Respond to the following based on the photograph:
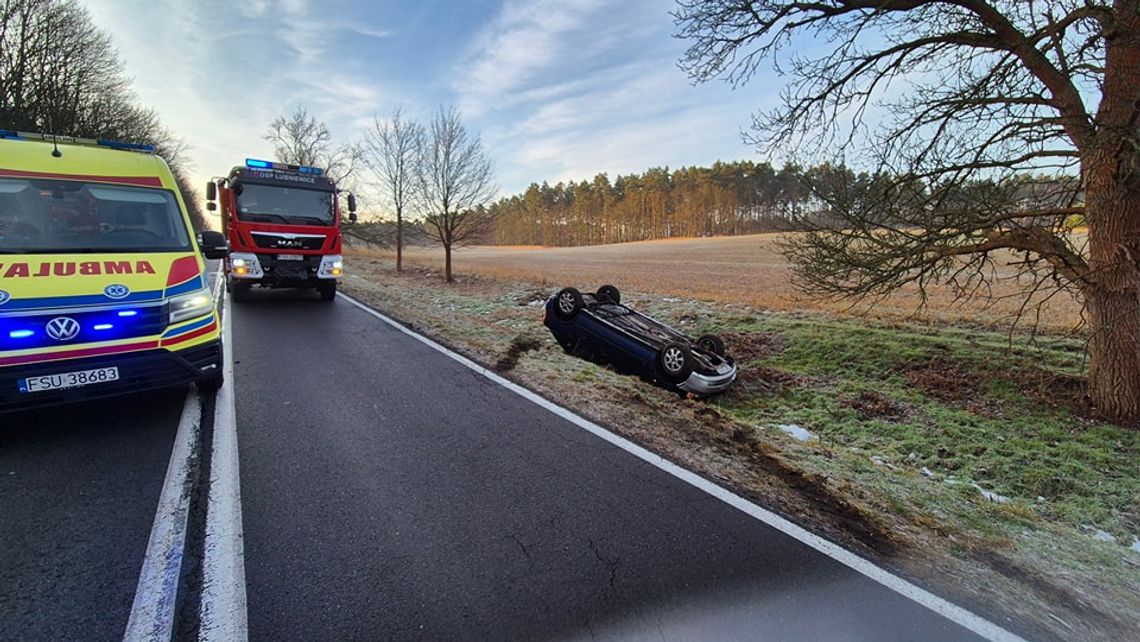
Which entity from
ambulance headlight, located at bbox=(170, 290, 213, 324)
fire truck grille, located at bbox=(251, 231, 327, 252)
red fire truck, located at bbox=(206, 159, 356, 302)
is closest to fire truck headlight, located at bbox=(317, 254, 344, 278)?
red fire truck, located at bbox=(206, 159, 356, 302)

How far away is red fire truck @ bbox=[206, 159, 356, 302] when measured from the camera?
10.2 m

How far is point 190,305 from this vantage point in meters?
4.32

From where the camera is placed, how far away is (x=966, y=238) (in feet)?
20.1

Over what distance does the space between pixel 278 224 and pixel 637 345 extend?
834 centimetres

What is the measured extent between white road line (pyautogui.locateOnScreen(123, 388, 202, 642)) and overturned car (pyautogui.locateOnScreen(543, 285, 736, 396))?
16.5ft

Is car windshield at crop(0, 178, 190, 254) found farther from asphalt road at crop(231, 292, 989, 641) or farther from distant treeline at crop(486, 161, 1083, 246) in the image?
distant treeline at crop(486, 161, 1083, 246)

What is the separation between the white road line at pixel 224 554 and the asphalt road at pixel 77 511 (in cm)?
29

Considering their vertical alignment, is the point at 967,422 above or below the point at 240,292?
below

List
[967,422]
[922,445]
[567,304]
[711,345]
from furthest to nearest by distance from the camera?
[567,304]
[711,345]
[967,422]
[922,445]

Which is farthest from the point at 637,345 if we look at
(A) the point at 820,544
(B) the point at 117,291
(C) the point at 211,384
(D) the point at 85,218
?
(D) the point at 85,218

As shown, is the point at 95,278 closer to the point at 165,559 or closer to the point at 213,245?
the point at 213,245

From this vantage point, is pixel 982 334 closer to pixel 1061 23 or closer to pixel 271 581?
pixel 1061 23

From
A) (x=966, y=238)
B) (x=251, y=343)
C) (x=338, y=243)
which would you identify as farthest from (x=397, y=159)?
(x=966, y=238)

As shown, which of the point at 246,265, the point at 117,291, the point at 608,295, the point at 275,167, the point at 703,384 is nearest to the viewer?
the point at 117,291
